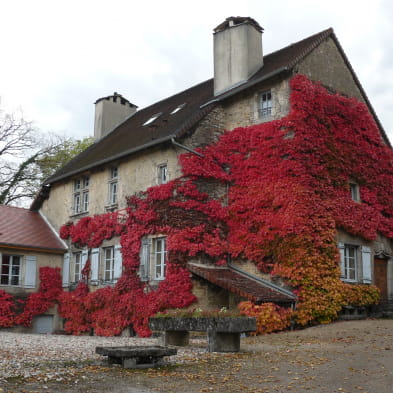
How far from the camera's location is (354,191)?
58.0ft

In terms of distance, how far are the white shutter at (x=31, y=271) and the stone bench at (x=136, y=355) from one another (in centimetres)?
1319

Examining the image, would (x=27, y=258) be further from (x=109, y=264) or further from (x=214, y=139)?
(x=214, y=139)

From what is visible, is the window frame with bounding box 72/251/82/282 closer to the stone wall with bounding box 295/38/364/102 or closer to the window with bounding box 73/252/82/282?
the window with bounding box 73/252/82/282

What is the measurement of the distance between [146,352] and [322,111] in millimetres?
11150

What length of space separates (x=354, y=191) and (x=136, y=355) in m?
11.7

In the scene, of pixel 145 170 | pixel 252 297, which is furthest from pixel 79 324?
pixel 252 297

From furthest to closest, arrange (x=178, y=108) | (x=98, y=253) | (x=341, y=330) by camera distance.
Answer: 1. (x=178, y=108)
2. (x=98, y=253)
3. (x=341, y=330)

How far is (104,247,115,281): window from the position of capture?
19172 mm

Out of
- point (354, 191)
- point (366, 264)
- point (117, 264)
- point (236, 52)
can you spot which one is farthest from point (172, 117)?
point (366, 264)

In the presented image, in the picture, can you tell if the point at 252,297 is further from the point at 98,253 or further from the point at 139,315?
the point at 98,253

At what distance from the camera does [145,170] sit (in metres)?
18.4

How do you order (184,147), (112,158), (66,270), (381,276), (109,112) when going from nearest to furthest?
1. (184,147)
2. (381,276)
3. (112,158)
4. (66,270)
5. (109,112)

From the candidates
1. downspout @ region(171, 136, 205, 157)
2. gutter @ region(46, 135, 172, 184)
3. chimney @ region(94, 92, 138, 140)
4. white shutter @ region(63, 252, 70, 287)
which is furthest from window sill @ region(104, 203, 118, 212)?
chimney @ region(94, 92, 138, 140)

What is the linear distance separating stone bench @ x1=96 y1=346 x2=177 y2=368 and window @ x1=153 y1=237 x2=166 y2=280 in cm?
Result: 826
